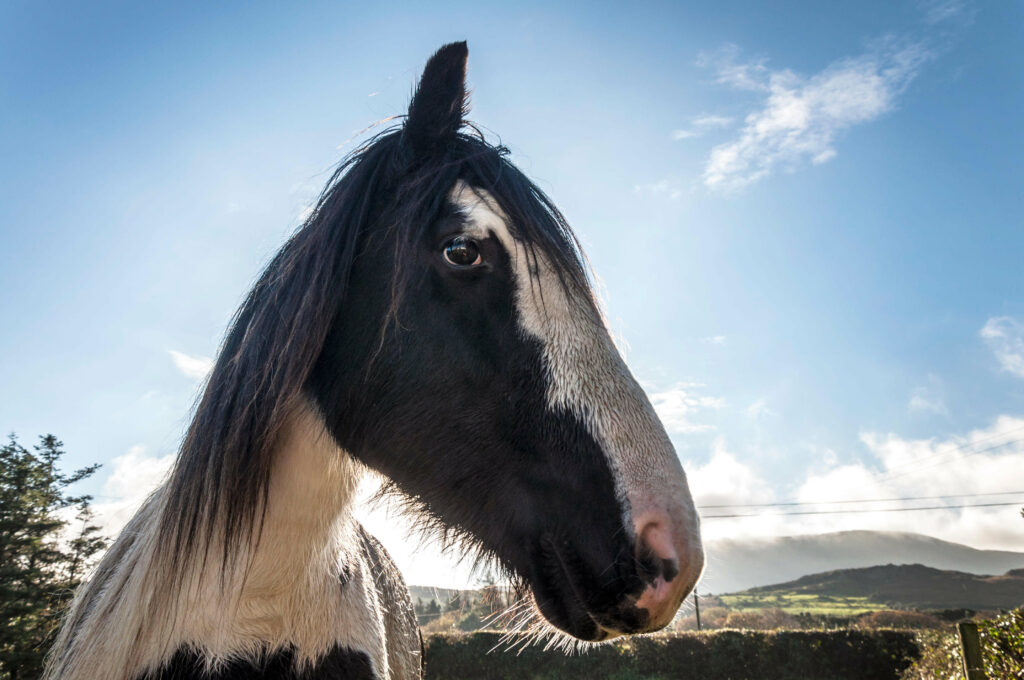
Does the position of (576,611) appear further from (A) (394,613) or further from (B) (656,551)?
(A) (394,613)

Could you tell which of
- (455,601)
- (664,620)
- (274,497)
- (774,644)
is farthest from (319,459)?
(774,644)

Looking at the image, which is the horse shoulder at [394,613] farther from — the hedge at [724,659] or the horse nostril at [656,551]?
the hedge at [724,659]

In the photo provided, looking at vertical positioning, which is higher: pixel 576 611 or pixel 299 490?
pixel 299 490

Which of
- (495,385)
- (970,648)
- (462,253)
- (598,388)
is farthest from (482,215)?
(970,648)

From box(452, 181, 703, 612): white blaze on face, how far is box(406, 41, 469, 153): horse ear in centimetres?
27

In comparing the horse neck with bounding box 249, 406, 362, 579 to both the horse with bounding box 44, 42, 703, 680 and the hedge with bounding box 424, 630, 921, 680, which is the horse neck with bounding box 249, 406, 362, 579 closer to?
the horse with bounding box 44, 42, 703, 680

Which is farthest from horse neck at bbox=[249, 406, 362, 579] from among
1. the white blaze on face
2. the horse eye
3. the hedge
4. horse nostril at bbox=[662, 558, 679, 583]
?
the hedge

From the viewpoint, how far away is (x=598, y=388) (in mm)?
1427

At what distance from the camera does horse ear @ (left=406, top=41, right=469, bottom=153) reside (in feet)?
6.31

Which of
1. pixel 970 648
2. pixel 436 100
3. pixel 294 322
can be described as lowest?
pixel 970 648

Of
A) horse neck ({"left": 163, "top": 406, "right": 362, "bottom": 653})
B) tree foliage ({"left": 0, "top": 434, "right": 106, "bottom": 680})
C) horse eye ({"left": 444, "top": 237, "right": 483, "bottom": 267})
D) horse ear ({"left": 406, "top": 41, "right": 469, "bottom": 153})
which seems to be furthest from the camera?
tree foliage ({"left": 0, "top": 434, "right": 106, "bottom": 680})

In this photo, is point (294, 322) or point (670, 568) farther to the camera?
point (294, 322)

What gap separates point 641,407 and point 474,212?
75cm

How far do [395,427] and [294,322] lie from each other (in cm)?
45
